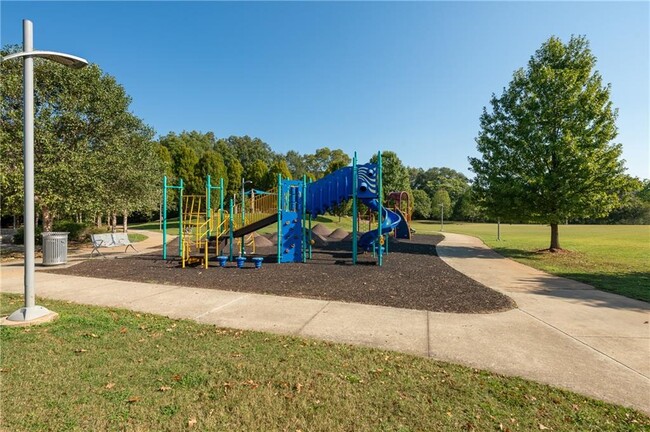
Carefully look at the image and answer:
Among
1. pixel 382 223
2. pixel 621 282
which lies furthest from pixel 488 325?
pixel 382 223

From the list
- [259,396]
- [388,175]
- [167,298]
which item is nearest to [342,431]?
[259,396]

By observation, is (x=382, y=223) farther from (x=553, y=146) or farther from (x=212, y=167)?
(x=212, y=167)

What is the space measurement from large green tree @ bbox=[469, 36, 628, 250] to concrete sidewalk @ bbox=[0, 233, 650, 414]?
8605 millimetres

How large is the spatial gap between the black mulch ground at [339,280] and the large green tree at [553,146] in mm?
6711

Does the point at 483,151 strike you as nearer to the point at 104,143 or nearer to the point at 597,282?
the point at 597,282

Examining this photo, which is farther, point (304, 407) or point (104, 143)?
point (104, 143)

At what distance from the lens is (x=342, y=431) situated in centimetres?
279

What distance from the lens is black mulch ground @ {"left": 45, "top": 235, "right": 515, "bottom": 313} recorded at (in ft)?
24.5

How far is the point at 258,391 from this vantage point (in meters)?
3.38

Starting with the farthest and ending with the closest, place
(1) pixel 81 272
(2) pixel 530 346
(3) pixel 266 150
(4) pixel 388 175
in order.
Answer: (3) pixel 266 150 < (4) pixel 388 175 < (1) pixel 81 272 < (2) pixel 530 346

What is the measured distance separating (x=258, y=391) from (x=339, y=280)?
253 inches

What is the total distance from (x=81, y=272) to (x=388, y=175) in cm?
3900

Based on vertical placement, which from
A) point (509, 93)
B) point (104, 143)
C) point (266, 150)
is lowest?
point (104, 143)

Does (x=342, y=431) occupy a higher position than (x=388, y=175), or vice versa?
(x=388, y=175)
